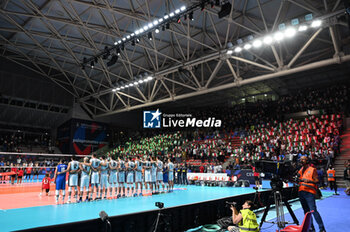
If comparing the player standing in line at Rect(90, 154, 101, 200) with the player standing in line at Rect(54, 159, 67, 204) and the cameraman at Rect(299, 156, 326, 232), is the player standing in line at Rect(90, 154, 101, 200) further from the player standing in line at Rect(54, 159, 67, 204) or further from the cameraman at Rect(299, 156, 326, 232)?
the cameraman at Rect(299, 156, 326, 232)

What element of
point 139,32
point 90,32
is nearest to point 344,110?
point 139,32

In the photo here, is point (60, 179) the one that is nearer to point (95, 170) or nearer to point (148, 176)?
point (95, 170)

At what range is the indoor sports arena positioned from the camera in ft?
21.8

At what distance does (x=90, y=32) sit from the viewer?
2023 cm

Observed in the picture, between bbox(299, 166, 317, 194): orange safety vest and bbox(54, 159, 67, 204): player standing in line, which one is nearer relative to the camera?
bbox(299, 166, 317, 194): orange safety vest

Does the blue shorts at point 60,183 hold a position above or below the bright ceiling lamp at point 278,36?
below

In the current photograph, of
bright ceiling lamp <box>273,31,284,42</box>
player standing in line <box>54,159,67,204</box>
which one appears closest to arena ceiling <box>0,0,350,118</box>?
bright ceiling lamp <box>273,31,284,42</box>

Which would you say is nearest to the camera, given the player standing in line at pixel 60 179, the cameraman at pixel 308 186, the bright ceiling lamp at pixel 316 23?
the cameraman at pixel 308 186

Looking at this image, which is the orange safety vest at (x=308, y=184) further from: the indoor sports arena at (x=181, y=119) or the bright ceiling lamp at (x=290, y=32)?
the bright ceiling lamp at (x=290, y=32)

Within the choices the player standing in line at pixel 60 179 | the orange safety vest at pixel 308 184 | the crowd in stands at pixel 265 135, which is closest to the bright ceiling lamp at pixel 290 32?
the crowd in stands at pixel 265 135

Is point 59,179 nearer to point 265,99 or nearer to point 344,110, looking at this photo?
point 344,110

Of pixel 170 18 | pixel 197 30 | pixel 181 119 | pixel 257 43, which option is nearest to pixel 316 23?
pixel 257 43

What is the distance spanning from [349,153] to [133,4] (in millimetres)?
18527

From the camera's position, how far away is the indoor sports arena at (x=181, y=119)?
664 cm
